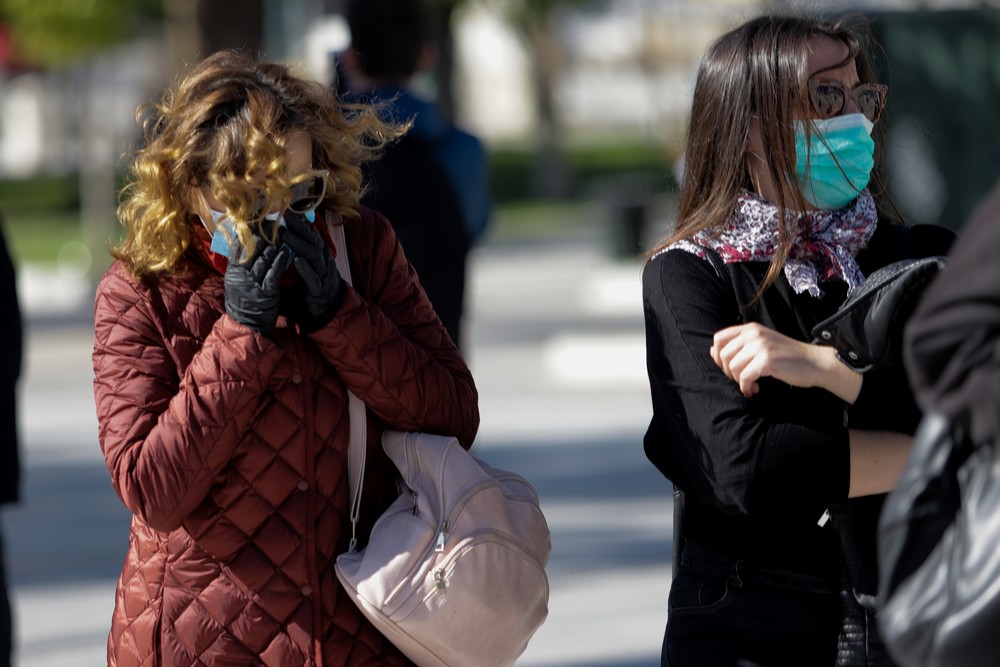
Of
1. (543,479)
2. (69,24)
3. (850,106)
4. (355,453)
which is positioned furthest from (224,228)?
(69,24)

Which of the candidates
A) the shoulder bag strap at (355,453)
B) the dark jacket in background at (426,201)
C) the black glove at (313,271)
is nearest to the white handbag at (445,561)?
the shoulder bag strap at (355,453)

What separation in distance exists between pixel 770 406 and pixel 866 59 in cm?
68

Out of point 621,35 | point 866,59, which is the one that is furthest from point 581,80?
point 866,59

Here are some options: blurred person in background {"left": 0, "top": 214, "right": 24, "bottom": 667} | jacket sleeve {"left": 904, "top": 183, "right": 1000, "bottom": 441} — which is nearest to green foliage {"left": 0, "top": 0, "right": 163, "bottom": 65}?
blurred person in background {"left": 0, "top": 214, "right": 24, "bottom": 667}

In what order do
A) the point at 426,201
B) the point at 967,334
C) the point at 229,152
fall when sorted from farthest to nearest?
the point at 426,201 < the point at 229,152 < the point at 967,334

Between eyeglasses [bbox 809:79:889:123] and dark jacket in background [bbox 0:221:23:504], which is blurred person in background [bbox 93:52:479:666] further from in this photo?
dark jacket in background [bbox 0:221:23:504]

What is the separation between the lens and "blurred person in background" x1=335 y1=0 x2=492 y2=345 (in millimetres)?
4926

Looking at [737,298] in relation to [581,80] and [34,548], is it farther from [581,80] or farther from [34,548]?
[581,80]

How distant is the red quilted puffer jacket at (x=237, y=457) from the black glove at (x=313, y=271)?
25mm

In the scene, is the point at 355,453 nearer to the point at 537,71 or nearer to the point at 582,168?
the point at 537,71

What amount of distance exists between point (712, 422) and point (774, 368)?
17 centimetres

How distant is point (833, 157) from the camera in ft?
9.05

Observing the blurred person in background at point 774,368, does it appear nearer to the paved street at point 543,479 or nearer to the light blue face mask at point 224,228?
the light blue face mask at point 224,228

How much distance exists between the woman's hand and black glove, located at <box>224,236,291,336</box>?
742 mm
